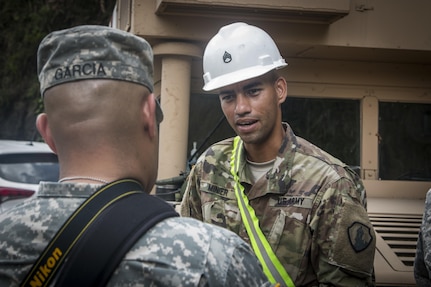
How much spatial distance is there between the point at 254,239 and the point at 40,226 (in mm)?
1379

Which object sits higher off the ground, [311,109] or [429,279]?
[311,109]

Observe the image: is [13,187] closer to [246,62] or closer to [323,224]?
[246,62]

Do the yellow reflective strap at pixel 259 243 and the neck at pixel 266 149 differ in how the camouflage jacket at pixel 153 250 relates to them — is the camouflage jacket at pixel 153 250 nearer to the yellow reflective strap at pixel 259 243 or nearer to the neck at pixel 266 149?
the yellow reflective strap at pixel 259 243

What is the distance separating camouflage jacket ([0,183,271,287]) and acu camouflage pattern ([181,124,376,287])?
117 cm

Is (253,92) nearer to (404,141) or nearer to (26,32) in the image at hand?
(404,141)

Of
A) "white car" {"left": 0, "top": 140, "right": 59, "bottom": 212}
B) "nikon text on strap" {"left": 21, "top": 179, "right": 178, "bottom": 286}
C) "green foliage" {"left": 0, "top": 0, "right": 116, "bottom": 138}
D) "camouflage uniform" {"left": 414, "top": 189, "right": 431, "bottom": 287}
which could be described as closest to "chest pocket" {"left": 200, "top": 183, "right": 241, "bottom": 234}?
"camouflage uniform" {"left": 414, "top": 189, "right": 431, "bottom": 287}

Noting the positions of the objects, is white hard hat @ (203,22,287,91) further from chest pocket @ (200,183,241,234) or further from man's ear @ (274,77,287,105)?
chest pocket @ (200,183,241,234)

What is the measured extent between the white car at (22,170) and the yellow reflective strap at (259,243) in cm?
446

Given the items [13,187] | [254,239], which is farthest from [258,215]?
[13,187]

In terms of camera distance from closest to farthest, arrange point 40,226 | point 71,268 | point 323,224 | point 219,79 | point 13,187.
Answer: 1. point 71,268
2. point 40,226
3. point 323,224
4. point 219,79
5. point 13,187

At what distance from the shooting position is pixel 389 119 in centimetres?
519

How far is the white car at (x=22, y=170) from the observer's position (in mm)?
6879

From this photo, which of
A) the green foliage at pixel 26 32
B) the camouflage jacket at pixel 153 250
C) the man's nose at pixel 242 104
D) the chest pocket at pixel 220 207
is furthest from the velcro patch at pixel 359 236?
the green foliage at pixel 26 32

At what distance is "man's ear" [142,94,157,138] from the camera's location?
61.8 inches
